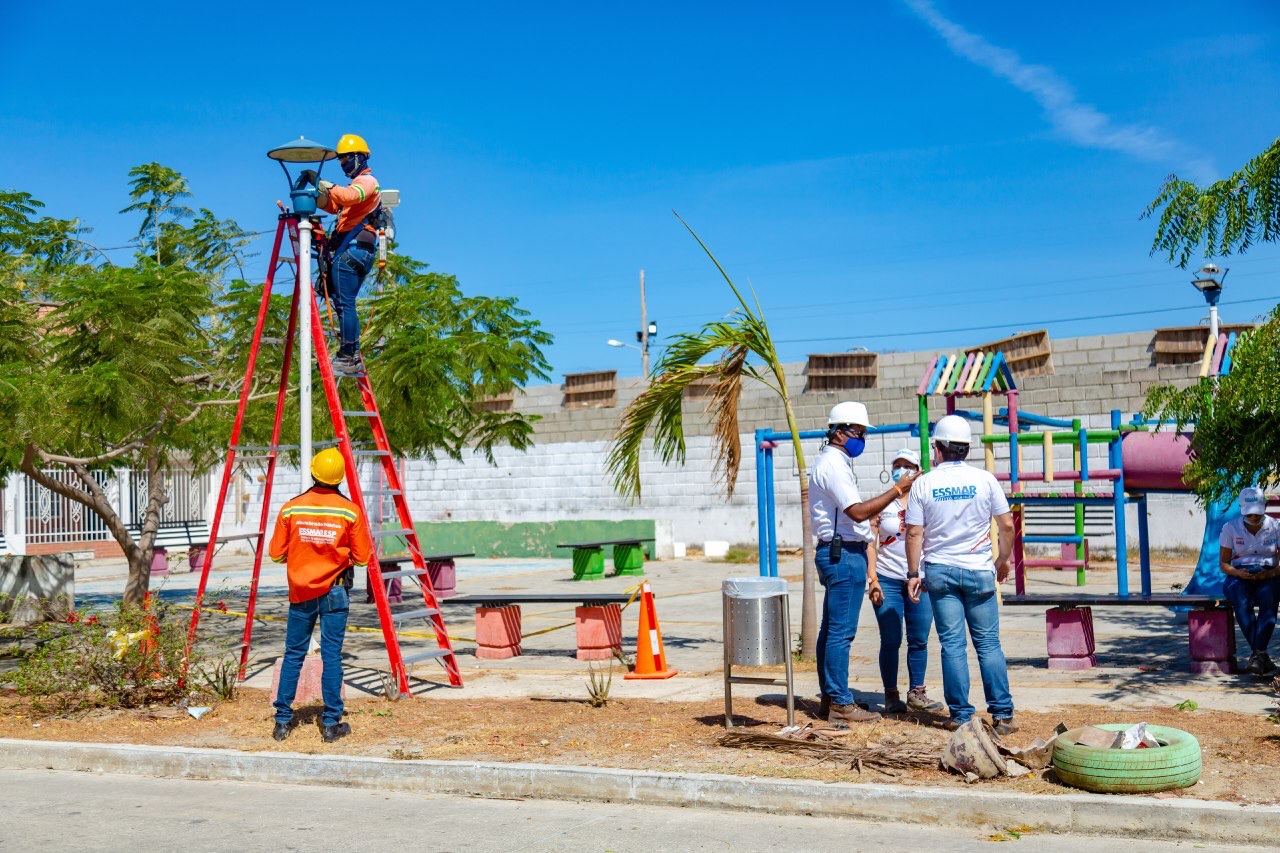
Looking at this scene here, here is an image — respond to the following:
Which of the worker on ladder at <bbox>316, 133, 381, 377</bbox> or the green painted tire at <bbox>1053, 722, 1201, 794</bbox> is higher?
the worker on ladder at <bbox>316, 133, 381, 377</bbox>

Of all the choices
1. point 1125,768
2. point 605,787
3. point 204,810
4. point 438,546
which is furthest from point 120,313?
point 438,546

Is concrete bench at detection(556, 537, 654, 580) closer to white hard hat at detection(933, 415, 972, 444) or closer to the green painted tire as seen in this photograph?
white hard hat at detection(933, 415, 972, 444)

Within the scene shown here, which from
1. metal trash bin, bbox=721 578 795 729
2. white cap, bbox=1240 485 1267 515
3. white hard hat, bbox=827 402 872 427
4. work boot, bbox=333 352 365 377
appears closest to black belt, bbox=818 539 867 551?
metal trash bin, bbox=721 578 795 729

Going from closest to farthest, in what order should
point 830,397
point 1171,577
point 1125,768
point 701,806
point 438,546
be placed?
point 1125,768
point 701,806
point 1171,577
point 830,397
point 438,546

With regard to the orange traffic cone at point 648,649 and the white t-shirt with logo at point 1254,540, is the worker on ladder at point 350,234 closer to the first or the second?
the orange traffic cone at point 648,649

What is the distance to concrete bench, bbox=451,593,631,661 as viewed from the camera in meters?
11.7

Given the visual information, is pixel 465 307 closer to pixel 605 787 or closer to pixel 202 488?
pixel 605 787

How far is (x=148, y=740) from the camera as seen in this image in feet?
27.5

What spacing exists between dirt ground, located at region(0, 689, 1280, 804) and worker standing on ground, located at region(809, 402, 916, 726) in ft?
0.99

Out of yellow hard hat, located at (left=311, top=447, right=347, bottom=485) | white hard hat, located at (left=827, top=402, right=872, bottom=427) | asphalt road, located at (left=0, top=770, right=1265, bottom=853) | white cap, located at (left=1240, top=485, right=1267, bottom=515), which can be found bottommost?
Result: asphalt road, located at (left=0, top=770, right=1265, bottom=853)

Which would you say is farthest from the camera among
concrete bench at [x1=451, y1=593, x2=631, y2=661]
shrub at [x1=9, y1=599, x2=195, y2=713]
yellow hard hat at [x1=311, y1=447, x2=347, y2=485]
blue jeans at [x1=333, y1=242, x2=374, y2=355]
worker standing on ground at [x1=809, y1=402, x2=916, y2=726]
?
concrete bench at [x1=451, y1=593, x2=631, y2=661]

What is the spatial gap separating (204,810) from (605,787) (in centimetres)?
217

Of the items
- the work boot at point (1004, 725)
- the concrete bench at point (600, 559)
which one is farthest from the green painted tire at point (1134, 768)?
the concrete bench at point (600, 559)

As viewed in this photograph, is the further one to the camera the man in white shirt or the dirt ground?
the man in white shirt
